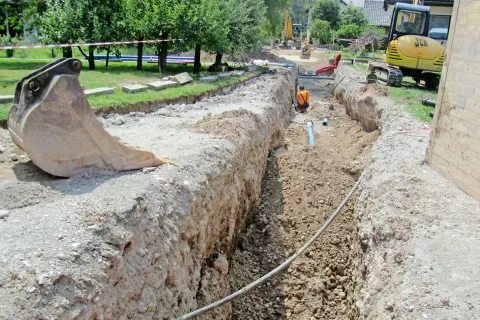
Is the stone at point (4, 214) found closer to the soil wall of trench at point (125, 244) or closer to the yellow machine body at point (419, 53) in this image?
the soil wall of trench at point (125, 244)

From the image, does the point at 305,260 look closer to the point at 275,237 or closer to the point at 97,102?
the point at 275,237

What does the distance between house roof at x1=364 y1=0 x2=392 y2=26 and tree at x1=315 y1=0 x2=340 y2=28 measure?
352 centimetres

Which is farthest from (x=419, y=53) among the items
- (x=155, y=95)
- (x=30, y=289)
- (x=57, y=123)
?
(x=30, y=289)

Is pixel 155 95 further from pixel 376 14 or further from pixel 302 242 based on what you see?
pixel 376 14

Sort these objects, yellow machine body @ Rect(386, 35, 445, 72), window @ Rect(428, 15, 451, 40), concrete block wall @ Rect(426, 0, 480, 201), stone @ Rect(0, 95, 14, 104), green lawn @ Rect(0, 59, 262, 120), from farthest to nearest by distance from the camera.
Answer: window @ Rect(428, 15, 451, 40) < yellow machine body @ Rect(386, 35, 445, 72) < green lawn @ Rect(0, 59, 262, 120) < stone @ Rect(0, 95, 14, 104) < concrete block wall @ Rect(426, 0, 480, 201)

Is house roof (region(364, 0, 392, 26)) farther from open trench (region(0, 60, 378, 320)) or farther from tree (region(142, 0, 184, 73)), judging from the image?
open trench (region(0, 60, 378, 320))

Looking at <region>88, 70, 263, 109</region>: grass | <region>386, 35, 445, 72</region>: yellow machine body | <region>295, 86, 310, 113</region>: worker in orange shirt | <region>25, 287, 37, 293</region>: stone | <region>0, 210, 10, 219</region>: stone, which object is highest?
<region>386, 35, 445, 72</region>: yellow machine body

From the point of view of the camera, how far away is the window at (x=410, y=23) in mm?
15438

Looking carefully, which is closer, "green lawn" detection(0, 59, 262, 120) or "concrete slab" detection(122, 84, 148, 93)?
"green lawn" detection(0, 59, 262, 120)

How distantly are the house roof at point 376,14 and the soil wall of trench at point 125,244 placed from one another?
45.0 meters

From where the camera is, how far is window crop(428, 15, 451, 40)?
1609 cm

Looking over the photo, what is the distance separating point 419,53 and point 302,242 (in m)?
9.42

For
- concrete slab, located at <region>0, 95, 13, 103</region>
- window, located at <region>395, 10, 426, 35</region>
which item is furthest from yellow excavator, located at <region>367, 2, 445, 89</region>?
concrete slab, located at <region>0, 95, 13, 103</region>

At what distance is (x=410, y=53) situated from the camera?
13844 millimetres
